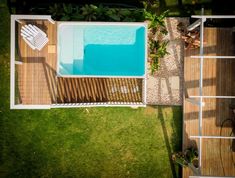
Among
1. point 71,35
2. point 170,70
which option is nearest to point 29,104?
point 71,35

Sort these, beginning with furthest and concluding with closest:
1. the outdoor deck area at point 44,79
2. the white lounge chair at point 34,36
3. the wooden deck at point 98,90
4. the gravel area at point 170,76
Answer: the gravel area at point 170,76 → the wooden deck at point 98,90 → the outdoor deck area at point 44,79 → the white lounge chair at point 34,36

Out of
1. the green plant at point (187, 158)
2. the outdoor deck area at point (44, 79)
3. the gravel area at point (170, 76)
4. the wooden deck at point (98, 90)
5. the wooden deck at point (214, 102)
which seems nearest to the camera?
the outdoor deck area at point (44, 79)

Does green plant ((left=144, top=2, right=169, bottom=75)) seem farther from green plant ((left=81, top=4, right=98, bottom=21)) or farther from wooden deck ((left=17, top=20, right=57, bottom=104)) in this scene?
wooden deck ((left=17, top=20, right=57, bottom=104))

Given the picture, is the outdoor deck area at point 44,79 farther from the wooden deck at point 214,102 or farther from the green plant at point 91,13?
the wooden deck at point 214,102

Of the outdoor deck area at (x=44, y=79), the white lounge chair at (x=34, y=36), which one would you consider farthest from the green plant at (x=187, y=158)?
the white lounge chair at (x=34, y=36)

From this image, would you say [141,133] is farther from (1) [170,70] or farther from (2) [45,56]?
(2) [45,56]

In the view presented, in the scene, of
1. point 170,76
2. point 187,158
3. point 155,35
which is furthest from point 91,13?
point 187,158
